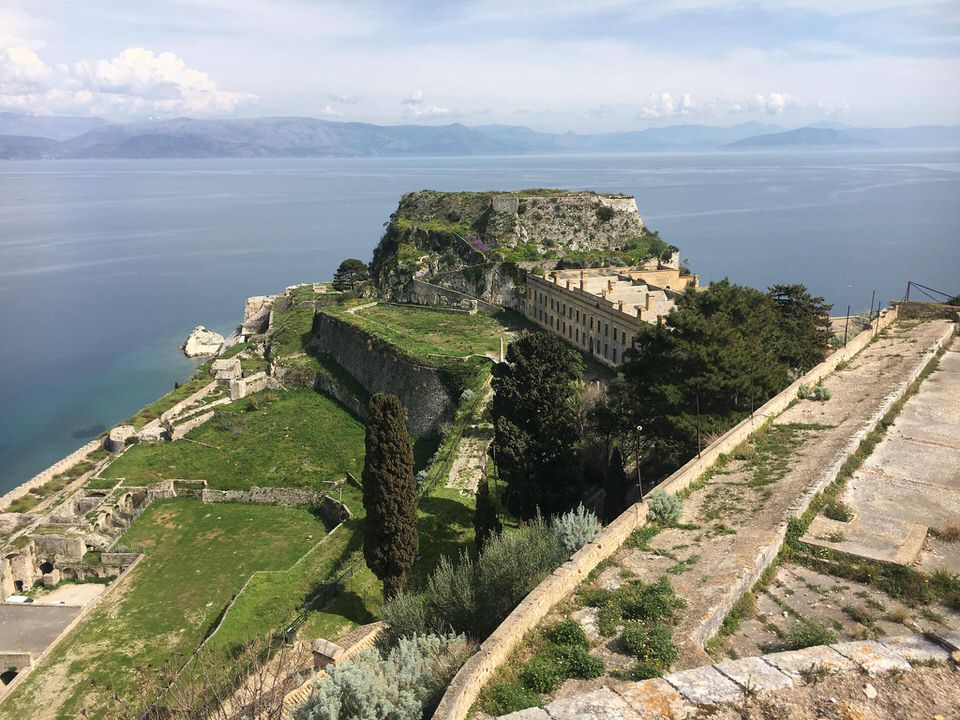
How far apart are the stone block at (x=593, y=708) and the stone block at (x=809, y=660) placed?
230 cm

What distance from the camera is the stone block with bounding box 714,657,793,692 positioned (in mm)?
9266

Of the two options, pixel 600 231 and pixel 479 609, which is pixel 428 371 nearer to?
pixel 479 609

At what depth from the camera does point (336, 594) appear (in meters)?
21.3

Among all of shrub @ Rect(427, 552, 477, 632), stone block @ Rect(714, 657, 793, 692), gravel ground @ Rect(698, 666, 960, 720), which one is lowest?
shrub @ Rect(427, 552, 477, 632)

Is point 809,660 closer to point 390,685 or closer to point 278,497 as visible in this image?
point 390,685

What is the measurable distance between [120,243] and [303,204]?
67615 millimetres

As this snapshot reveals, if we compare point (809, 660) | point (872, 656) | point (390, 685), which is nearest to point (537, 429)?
point (390, 685)

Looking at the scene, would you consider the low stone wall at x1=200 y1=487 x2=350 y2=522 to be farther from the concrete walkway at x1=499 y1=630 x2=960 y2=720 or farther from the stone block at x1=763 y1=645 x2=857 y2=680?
the stone block at x1=763 y1=645 x2=857 y2=680

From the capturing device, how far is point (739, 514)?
15.4 m

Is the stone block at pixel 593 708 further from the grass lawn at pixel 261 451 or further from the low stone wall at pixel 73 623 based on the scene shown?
the grass lawn at pixel 261 451

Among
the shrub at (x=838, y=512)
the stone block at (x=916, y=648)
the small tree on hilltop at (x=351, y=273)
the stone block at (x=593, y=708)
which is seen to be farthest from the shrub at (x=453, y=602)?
the small tree on hilltop at (x=351, y=273)

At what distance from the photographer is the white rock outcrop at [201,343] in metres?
65.7

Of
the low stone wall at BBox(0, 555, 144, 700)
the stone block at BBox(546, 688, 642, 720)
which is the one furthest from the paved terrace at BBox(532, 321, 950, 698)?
the low stone wall at BBox(0, 555, 144, 700)

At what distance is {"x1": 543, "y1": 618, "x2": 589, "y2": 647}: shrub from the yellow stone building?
890 inches
